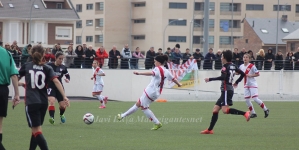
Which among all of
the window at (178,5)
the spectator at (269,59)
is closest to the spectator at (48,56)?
the spectator at (269,59)

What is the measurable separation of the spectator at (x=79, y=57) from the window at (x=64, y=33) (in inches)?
1591

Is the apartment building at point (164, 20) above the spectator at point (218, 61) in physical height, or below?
above

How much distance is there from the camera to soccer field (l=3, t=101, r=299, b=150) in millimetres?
12461

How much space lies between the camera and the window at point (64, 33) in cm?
7200

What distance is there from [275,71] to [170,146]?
76.0 feet

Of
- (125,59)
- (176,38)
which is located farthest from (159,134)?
(176,38)

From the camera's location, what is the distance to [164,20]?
88500mm

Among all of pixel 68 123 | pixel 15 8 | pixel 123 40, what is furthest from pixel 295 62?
pixel 123 40

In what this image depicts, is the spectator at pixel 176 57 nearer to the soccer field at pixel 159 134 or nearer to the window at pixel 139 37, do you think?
the soccer field at pixel 159 134

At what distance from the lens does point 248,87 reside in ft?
70.3

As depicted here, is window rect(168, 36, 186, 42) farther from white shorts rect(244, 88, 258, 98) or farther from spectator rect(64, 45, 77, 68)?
white shorts rect(244, 88, 258, 98)

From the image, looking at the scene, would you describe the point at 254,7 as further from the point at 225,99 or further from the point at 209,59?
the point at 225,99

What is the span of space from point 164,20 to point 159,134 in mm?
74257

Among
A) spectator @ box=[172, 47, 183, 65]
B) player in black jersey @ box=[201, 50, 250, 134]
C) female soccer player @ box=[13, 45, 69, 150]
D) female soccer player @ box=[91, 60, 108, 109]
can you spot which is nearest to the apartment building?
spectator @ box=[172, 47, 183, 65]
